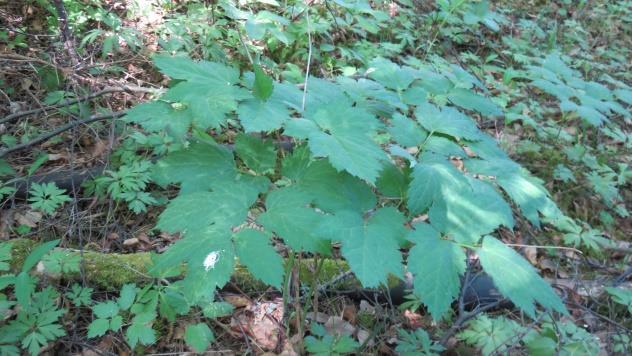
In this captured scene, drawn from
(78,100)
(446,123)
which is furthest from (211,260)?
(78,100)

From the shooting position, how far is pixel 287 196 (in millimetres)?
1241

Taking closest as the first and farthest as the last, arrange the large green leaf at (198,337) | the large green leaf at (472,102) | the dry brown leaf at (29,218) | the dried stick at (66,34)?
the large green leaf at (472,102), the large green leaf at (198,337), the dry brown leaf at (29,218), the dried stick at (66,34)

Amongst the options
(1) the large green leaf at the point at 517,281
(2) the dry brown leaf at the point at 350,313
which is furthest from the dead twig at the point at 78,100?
(1) the large green leaf at the point at 517,281

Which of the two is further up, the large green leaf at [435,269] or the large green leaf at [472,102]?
the large green leaf at [472,102]

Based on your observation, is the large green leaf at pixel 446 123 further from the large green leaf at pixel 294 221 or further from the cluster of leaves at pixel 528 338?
the cluster of leaves at pixel 528 338

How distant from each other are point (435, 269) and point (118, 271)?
1.60 meters

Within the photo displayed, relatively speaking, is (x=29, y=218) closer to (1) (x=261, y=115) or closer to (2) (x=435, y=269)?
(1) (x=261, y=115)

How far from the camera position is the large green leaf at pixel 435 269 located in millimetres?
1078

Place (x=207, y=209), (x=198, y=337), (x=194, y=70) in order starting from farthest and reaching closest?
(x=198, y=337), (x=194, y=70), (x=207, y=209)

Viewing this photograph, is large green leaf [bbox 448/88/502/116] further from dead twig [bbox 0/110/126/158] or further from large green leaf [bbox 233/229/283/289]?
dead twig [bbox 0/110/126/158]

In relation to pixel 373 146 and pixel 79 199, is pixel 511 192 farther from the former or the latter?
pixel 79 199

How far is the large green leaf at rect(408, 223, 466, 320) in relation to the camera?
108cm

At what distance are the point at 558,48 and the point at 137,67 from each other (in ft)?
14.7

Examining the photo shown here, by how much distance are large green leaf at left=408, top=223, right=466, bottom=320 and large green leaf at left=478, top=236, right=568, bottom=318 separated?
0.27 ft
